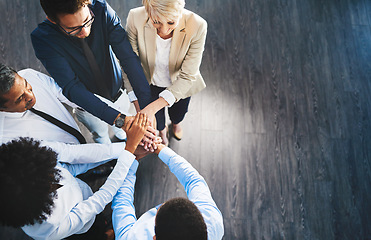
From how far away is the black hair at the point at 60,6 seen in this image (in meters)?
1.07

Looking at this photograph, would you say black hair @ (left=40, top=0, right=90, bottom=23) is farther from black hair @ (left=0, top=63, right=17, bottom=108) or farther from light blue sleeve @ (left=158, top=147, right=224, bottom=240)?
light blue sleeve @ (left=158, top=147, right=224, bottom=240)

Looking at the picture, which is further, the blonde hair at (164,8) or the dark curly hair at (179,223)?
the blonde hair at (164,8)

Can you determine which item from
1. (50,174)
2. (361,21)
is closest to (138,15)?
(50,174)

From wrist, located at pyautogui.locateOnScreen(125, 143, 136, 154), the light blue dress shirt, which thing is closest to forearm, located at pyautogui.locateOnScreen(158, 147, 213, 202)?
the light blue dress shirt

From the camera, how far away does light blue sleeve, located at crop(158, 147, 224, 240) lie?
1186 millimetres

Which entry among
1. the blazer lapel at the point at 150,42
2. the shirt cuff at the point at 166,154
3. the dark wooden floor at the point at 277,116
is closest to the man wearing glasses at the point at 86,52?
the blazer lapel at the point at 150,42

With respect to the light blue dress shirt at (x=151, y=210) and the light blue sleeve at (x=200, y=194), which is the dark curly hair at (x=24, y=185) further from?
the light blue sleeve at (x=200, y=194)

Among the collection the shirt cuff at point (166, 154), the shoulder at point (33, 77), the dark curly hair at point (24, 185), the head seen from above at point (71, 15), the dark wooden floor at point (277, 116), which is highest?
the head seen from above at point (71, 15)

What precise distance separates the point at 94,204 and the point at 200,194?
551mm

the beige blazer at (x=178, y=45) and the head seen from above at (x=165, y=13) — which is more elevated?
the head seen from above at (x=165, y=13)

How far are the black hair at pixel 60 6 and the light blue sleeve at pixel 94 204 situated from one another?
762 millimetres

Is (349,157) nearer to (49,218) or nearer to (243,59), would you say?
(243,59)

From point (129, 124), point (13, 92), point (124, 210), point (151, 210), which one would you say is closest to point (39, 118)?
point (13, 92)

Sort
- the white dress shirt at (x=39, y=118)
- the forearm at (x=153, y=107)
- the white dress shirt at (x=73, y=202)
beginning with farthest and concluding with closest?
the forearm at (x=153, y=107) → the white dress shirt at (x=39, y=118) → the white dress shirt at (x=73, y=202)
